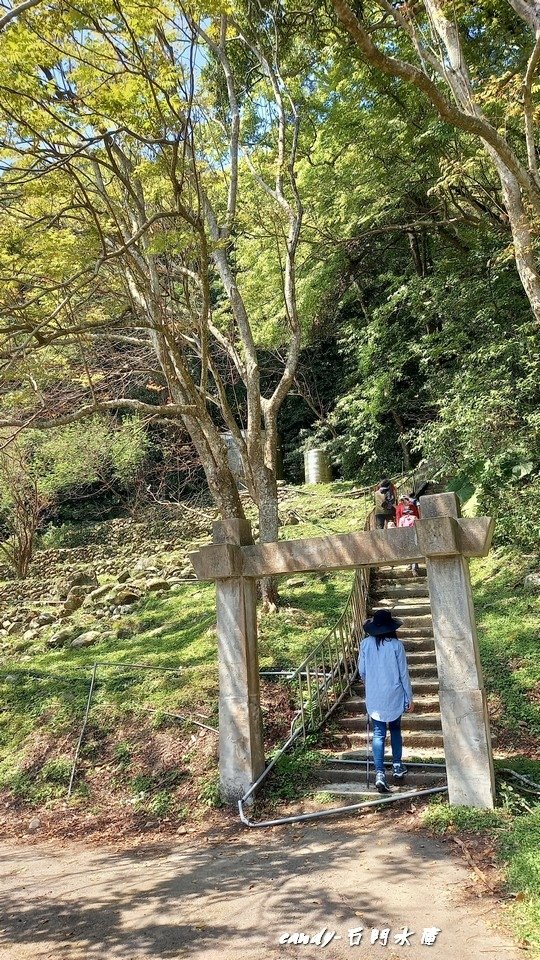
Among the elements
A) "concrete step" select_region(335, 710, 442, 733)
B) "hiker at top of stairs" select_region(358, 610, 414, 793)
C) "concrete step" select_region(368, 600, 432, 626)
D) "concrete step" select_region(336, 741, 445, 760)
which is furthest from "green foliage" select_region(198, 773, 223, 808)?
"concrete step" select_region(368, 600, 432, 626)

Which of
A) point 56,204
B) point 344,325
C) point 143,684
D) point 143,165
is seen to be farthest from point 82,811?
point 344,325

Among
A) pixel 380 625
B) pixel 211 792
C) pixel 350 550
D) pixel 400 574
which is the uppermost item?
pixel 350 550

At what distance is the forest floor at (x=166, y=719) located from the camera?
17.7 ft

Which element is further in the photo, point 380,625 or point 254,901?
point 380,625

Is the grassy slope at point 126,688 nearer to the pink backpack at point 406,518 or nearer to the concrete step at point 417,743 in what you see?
the concrete step at point 417,743

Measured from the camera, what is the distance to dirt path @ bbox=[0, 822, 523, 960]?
3.68 meters

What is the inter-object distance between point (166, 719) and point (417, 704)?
3097 millimetres

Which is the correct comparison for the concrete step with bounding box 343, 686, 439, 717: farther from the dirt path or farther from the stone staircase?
the dirt path

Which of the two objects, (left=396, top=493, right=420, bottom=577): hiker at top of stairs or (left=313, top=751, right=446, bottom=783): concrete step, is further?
(left=396, top=493, right=420, bottom=577): hiker at top of stairs

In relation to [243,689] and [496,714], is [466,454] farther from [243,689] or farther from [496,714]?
[243,689]

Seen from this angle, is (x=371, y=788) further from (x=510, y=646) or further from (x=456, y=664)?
(x=510, y=646)

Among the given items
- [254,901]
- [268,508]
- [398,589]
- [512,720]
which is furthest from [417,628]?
[254,901]

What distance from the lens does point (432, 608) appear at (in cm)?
580

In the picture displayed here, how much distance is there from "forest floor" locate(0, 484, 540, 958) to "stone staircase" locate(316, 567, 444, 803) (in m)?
0.36
